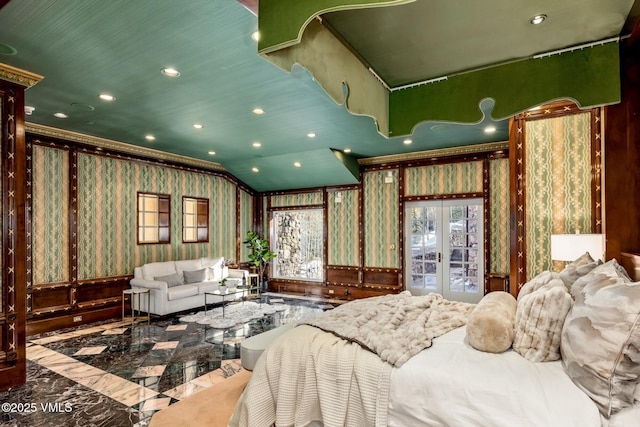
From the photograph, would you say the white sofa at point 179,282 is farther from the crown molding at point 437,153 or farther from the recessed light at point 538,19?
the recessed light at point 538,19

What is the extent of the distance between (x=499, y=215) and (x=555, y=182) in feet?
8.48

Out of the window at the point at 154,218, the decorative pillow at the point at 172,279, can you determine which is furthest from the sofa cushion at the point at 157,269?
the window at the point at 154,218

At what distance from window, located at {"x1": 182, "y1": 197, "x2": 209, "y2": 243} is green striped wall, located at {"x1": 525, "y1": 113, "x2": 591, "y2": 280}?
19.8 feet

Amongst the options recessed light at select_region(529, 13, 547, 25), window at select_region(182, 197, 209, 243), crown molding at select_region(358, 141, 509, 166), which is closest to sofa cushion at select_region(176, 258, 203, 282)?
window at select_region(182, 197, 209, 243)

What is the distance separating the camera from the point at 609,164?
1.96m

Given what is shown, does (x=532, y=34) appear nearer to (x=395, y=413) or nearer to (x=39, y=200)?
(x=395, y=413)

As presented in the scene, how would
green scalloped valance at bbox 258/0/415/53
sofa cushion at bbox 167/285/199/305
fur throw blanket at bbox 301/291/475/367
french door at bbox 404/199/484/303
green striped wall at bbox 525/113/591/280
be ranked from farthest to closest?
french door at bbox 404/199/484/303, sofa cushion at bbox 167/285/199/305, green striped wall at bbox 525/113/591/280, fur throw blanket at bbox 301/291/475/367, green scalloped valance at bbox 258/0/415/53

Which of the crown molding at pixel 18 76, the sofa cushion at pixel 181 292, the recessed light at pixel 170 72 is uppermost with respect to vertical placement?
the recessed light at pixel 170 72

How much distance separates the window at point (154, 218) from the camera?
6431 millimetres

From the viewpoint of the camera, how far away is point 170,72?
3258 millimetres

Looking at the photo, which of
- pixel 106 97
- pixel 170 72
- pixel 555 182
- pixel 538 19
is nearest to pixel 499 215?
pixel 555 182

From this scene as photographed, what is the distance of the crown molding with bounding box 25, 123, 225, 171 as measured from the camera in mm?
5045

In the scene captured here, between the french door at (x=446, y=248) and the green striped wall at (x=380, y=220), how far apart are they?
26cm

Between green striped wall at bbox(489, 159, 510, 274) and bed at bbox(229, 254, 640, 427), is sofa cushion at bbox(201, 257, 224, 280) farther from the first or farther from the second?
green striped wall at bbox(489, 159, 510, 274)
